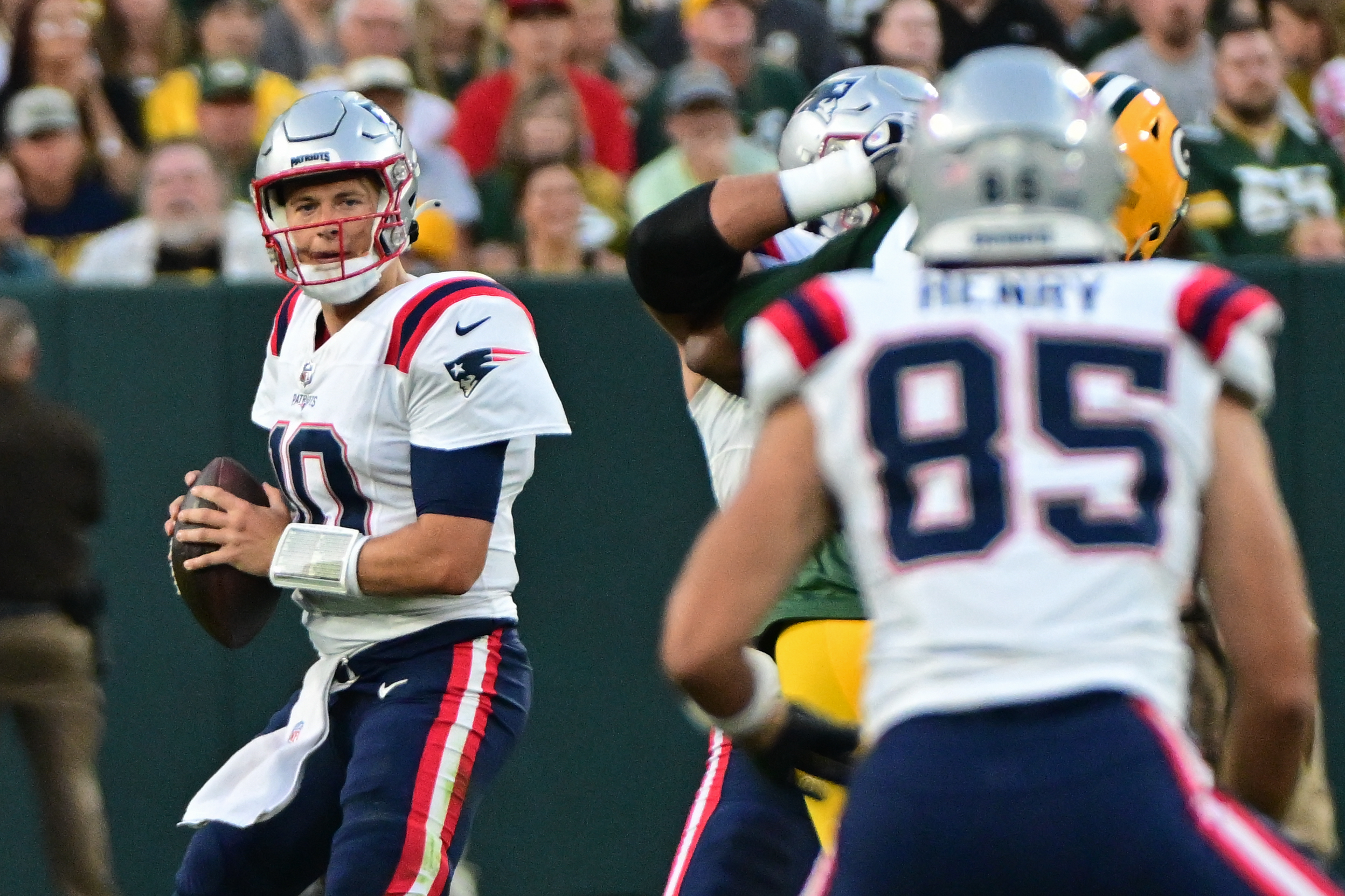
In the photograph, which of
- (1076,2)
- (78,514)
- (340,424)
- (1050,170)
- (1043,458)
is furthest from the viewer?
(1076,2)

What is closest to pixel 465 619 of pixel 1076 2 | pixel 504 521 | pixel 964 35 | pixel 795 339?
pixel 504 521

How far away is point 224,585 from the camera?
12.8ft

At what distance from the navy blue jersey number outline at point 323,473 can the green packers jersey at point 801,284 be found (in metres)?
0.78

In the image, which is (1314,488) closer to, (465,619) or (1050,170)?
(465,619)

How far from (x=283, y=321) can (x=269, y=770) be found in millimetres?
928

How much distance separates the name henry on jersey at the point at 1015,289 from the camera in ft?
7.50

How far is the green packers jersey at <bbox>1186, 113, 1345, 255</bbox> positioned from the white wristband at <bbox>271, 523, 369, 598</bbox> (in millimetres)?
3814

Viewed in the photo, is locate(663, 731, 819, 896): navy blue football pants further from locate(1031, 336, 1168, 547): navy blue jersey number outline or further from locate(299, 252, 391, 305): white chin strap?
locate(1031, 336, 1168, 547): navy blue jersey number outline

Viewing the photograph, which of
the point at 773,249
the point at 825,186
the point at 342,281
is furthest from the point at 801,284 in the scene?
the point at 342,281

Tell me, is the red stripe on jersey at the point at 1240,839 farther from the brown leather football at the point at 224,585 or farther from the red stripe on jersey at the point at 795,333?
the brown leather football at the point at 224,585

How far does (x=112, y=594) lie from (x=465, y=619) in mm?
2756

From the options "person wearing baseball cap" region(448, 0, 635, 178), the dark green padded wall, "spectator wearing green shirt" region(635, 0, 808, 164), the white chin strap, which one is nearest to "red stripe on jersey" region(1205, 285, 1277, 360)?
the white chin strap

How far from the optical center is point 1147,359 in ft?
7.44

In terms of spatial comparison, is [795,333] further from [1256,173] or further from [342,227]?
[1256,173]
